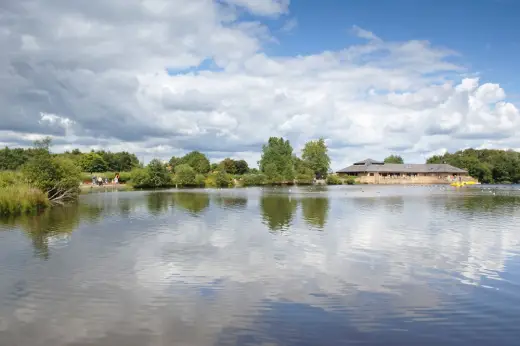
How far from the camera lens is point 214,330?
32.0ft

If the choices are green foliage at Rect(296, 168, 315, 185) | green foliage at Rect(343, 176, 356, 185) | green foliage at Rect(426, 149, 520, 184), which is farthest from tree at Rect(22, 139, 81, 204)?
green foliage at Rect(426, 149, 520, 184)

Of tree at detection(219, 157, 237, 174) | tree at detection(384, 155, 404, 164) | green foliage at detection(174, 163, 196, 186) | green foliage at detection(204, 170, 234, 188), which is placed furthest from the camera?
tree at detection(384, 155, 404, 164)

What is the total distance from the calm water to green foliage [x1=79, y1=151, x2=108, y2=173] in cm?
9920

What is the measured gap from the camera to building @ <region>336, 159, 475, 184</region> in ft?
434

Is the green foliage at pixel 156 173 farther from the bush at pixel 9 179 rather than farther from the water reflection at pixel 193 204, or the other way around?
the bush at pixel 9 179

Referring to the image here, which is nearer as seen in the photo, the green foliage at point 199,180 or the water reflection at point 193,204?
the water reflection at point 193,204

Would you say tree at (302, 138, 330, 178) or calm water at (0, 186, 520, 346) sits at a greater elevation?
tree at (302, 138, 330, 178)

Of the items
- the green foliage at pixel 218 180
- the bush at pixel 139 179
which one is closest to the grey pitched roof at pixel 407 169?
the green foliage at pixel 218 180

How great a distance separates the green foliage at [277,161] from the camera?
120 m

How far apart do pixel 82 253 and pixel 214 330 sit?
34.6ft

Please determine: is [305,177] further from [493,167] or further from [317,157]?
[493,167]

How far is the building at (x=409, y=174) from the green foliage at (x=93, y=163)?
73.5 meters

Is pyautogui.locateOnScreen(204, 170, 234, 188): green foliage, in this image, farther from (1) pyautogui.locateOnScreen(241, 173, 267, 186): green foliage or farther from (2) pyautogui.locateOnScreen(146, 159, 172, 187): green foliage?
(2) pyautogui.locateOnScreen(146, 159, 172, 187): green foliage

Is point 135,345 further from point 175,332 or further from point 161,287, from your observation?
point 161,287
